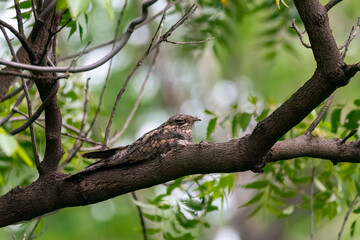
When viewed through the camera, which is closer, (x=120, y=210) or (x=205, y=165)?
(x=205, y=165)

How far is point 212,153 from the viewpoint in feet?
9.25

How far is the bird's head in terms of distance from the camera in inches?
151

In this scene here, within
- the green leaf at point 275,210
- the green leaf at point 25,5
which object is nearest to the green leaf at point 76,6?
the green leaf at point 25,5

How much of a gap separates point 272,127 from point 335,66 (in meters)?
0.43

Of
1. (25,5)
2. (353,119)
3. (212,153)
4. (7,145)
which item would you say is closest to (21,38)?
(25,5)

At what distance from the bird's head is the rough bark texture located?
0.87 m

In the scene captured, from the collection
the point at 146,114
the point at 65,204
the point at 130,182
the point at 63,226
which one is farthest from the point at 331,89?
the point at 146,114

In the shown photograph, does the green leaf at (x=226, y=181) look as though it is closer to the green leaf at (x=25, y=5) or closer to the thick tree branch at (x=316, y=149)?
the thick tree branch at (x=316, y=149)

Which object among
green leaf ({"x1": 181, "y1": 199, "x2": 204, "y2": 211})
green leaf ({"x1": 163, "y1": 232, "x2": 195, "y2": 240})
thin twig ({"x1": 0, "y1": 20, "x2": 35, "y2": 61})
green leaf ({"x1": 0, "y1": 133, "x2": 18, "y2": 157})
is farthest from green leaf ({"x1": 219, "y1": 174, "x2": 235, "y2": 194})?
green leaf ({"x1": 0, "y1": 133, "x2": 18, "y2": 157})

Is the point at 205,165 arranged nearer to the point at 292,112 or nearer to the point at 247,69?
the point at 292,112

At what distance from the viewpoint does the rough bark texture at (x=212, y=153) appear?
2621 mm

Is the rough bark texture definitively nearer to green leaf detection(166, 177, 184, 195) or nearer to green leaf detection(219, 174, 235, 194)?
green leaf detection(219, 174, 235, 194)

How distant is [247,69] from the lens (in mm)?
15109

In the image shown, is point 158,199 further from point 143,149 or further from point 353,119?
point 353,119
